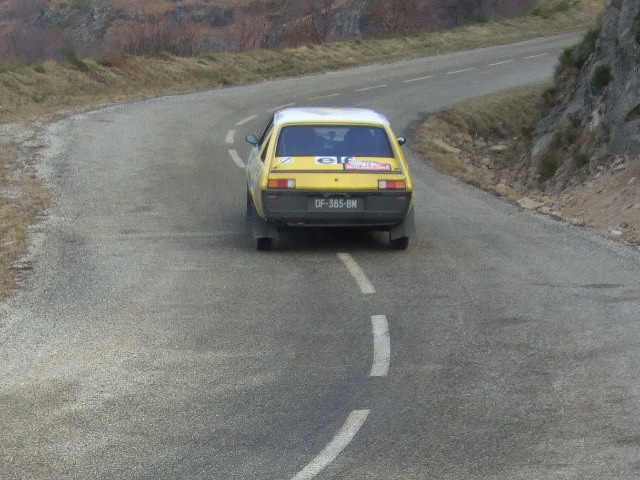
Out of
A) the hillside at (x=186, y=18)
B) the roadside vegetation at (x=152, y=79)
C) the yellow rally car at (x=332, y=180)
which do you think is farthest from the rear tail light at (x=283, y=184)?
the hillside at (x=186, y=18)

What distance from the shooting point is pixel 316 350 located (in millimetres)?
8406

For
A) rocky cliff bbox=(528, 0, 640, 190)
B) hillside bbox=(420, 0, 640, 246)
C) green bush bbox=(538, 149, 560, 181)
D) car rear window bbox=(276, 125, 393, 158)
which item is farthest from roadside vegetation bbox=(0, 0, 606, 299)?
car rear window bbox=(276, 125, 393, 158)

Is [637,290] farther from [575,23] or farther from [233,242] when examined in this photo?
[575,23]

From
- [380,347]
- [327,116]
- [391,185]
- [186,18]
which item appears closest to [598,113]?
[327,116]

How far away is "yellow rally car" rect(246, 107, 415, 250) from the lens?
38.0 feet

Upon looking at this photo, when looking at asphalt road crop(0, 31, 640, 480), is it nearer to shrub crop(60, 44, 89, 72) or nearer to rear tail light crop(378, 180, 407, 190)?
rear tail light crop(378, 180, 407, 190)

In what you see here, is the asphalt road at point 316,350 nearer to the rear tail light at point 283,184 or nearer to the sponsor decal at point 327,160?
the rear tail light at point 283,184

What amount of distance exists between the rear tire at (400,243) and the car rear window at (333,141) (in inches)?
37.8

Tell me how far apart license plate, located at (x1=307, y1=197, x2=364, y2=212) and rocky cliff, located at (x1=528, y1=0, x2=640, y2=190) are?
6.58 metres

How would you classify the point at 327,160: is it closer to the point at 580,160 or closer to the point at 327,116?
the point at 327,116

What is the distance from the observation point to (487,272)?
436 inches

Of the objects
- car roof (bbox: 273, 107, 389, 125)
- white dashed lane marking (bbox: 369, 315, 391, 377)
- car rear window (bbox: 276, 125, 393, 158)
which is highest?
car roof (bbox: 273, 107, 389, 125)

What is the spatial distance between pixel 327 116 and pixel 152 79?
19.7 m

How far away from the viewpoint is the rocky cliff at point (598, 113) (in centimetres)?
1778
